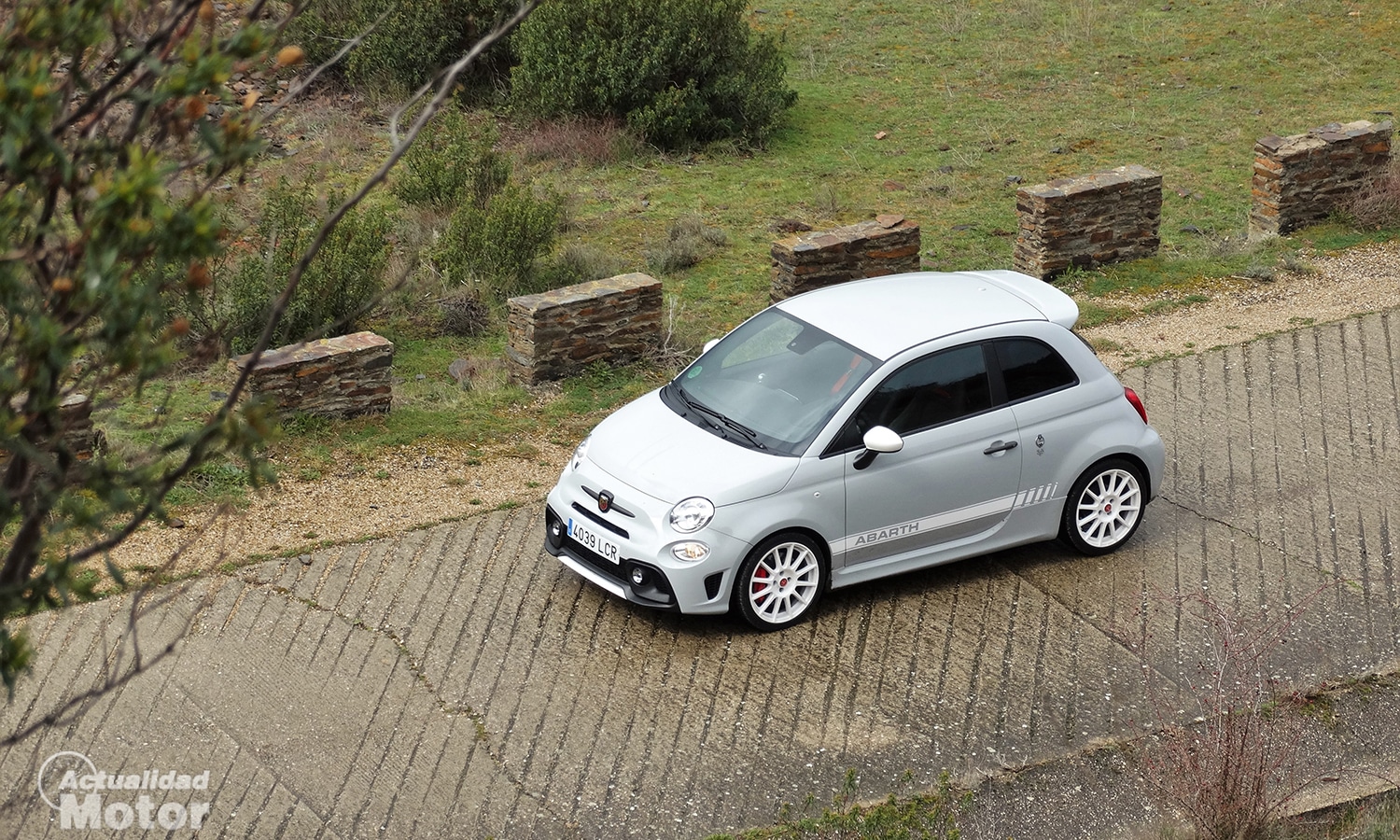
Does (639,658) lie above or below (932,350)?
below

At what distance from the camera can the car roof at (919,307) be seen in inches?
325

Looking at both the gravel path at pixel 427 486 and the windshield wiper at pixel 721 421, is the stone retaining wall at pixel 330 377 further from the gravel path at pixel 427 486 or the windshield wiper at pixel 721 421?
the windshield wiper at pixel 721 421

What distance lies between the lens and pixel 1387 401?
1088 cm

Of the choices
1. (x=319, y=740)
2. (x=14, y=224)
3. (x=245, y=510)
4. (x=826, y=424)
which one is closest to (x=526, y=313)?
(x=245, y=510)

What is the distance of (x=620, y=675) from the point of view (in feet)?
24.9

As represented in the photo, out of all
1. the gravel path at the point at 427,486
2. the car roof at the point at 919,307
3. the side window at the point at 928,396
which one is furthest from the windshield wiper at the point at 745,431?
the gravel path at the point at 427,486

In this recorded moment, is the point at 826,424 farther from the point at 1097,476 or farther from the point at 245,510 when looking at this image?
the point at 245,510

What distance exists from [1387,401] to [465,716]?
7.52m

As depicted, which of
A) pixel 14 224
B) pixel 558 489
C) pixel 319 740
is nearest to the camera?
pixel 14 224

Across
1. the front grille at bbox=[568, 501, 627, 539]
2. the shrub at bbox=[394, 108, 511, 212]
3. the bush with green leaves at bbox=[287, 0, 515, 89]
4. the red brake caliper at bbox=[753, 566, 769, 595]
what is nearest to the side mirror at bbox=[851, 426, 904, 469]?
the red brake caliper at bbox=[753, 566, 769, 595]

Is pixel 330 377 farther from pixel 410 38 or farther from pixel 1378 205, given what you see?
pixel 410 38

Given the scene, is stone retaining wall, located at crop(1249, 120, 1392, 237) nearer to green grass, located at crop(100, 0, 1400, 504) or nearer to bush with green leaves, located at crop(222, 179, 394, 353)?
green grass, located at crop(100, 0, 1400, 504)

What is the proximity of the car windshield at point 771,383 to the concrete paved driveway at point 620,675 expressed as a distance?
43.5 inches

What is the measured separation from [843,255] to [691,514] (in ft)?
18.9
